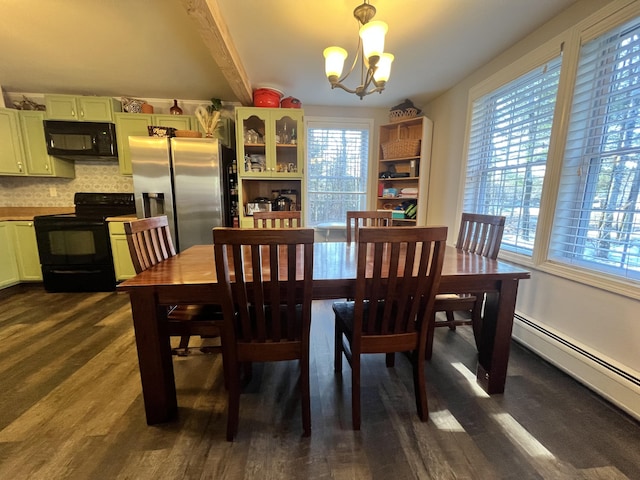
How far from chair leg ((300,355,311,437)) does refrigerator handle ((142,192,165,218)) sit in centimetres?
264

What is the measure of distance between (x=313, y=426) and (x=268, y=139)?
2833 millimetres

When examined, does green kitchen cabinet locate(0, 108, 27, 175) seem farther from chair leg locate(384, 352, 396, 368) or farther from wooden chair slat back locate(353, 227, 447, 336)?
chair leg locate(384, 352, 396, 368)

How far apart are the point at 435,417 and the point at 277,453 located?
32.2 inches

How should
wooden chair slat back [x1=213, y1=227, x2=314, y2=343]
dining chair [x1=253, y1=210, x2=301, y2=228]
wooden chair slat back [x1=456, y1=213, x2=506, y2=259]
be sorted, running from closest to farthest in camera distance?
wooden chair slat back [x1=213, y1=227, x2=314, y2=343], wooden chair slat back [x1=456, y1=213, x2=506, y2=259], dining chair [x1=253, y1=210, x2=301, y2=228]

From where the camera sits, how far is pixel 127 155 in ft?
10.6

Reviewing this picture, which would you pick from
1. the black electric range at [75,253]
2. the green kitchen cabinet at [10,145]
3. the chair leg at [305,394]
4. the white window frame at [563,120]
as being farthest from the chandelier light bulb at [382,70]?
the green kitchen cabinet at [10,145]

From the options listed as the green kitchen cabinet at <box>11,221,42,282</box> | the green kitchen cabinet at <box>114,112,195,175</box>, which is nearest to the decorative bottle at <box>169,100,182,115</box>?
the green kitchen cabinet at <box>114,112,195,175</box>

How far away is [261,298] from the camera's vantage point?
3.72 ft

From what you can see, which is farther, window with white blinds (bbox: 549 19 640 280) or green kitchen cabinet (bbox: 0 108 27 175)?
green kitchen cabinet (bbox: 0 108 27 175)

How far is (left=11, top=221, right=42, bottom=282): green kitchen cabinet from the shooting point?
3113 mm

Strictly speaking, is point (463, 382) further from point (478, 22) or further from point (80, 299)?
point (80, 299)

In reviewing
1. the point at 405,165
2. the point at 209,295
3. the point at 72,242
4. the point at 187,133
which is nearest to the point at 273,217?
the point at 209,295

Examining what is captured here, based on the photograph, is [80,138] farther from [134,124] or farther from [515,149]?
[515,149]

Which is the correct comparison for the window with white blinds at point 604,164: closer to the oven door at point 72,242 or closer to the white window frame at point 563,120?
the white window frame at point 563,120
